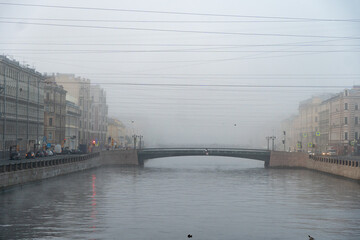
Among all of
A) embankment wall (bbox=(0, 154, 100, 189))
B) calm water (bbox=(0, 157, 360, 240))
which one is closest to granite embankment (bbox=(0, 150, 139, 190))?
embankment wall (bbox=(0, 154, 100, 189))

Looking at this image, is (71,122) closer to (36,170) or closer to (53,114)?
(53,114)

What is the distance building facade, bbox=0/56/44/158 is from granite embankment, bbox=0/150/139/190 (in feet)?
39.1

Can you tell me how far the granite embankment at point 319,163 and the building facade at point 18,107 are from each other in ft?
170

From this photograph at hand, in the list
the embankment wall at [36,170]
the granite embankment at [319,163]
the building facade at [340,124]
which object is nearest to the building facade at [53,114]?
the embankment wall at [36,170]

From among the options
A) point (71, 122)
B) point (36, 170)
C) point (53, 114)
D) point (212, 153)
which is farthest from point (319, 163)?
point (71, 122)

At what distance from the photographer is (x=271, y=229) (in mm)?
37344

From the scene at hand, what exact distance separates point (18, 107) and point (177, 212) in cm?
7913

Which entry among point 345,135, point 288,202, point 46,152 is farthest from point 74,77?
point 288,202

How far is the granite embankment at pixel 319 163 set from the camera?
83.9 meters

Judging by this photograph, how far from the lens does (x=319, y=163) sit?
357 ft

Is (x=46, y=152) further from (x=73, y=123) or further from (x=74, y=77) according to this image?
(x=74, y=77)

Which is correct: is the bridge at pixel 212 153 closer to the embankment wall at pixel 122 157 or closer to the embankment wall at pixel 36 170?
the embankment wall at pixel 122 157

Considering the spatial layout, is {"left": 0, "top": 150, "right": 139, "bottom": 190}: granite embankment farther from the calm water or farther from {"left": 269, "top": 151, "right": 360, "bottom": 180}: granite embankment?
{"left": 269, "top": 151, "right": 360, "bottom": 180}: granite embankment

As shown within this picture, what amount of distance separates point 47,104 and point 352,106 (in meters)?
74.2
